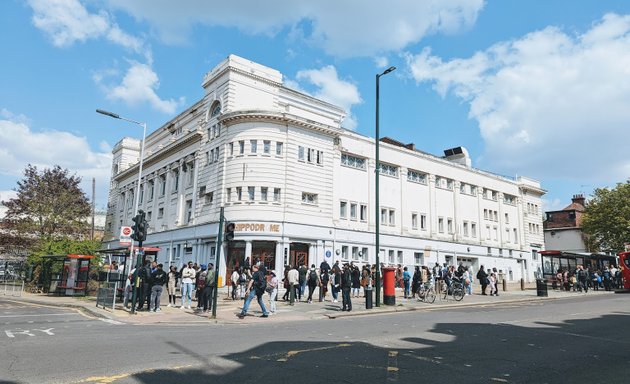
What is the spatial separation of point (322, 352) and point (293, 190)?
25.1 metres

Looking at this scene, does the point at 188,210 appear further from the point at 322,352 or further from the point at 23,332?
the point at 322,352

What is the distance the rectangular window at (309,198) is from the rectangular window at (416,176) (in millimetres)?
12238

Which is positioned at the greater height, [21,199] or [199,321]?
[21,199]

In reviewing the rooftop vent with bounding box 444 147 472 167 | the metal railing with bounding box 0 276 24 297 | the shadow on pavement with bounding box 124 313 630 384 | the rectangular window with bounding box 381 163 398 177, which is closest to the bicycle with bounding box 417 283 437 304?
the shadow on pavement with bounding box 124 313 630 384

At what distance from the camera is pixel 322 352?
8484mm

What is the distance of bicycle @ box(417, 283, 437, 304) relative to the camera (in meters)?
21.6

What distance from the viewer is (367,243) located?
3734cm

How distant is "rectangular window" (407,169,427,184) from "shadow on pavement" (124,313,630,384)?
32517 millimetres

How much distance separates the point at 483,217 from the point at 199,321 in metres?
42.5

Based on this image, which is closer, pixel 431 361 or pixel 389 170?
pixel 431 361

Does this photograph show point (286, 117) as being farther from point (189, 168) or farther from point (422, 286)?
point (422, 286)

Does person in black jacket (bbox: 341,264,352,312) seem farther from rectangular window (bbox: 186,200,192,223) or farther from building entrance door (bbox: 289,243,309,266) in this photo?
rectangular window (bbox: 186,200,192,223)

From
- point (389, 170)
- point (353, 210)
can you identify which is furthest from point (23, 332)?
point (389, 170)

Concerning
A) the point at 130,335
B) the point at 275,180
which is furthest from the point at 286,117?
the point at 130,335
